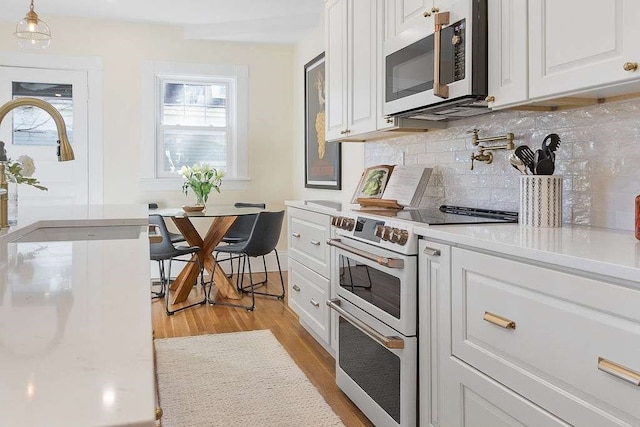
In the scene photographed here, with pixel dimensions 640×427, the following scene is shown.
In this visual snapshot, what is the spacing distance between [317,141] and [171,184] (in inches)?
61.6

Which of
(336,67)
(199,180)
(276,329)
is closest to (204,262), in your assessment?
(199,180)

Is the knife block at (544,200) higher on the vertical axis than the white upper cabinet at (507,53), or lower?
lower

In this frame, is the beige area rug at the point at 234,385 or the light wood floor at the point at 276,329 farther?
the light wood floor at the point at 276,329

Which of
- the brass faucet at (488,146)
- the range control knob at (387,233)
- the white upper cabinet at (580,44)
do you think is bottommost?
the range control knob at (387,233)

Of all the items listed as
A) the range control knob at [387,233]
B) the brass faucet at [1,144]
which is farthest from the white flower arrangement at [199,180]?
the range control knob at [387,233]

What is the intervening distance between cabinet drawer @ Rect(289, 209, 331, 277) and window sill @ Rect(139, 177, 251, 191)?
1965 mm

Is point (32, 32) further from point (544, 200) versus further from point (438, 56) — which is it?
point (544, 200)

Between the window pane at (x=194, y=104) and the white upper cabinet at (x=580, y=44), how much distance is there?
4.21 metres

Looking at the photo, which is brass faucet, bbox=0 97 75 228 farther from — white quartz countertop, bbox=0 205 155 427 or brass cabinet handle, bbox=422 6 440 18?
brass cabinet handle, bbox=422 6 440 18

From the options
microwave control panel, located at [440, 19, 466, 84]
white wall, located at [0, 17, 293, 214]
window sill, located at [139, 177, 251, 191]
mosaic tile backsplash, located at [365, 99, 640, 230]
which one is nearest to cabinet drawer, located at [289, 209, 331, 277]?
mosaic tile backsplash, located at [365, 99, 640, 230]

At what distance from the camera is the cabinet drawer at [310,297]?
3072 mm

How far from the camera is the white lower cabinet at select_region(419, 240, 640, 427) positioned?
3.68 ft

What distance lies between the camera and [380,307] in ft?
7.08

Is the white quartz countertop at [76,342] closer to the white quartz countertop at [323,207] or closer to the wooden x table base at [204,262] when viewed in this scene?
the white quartz countertop at [323,207]
